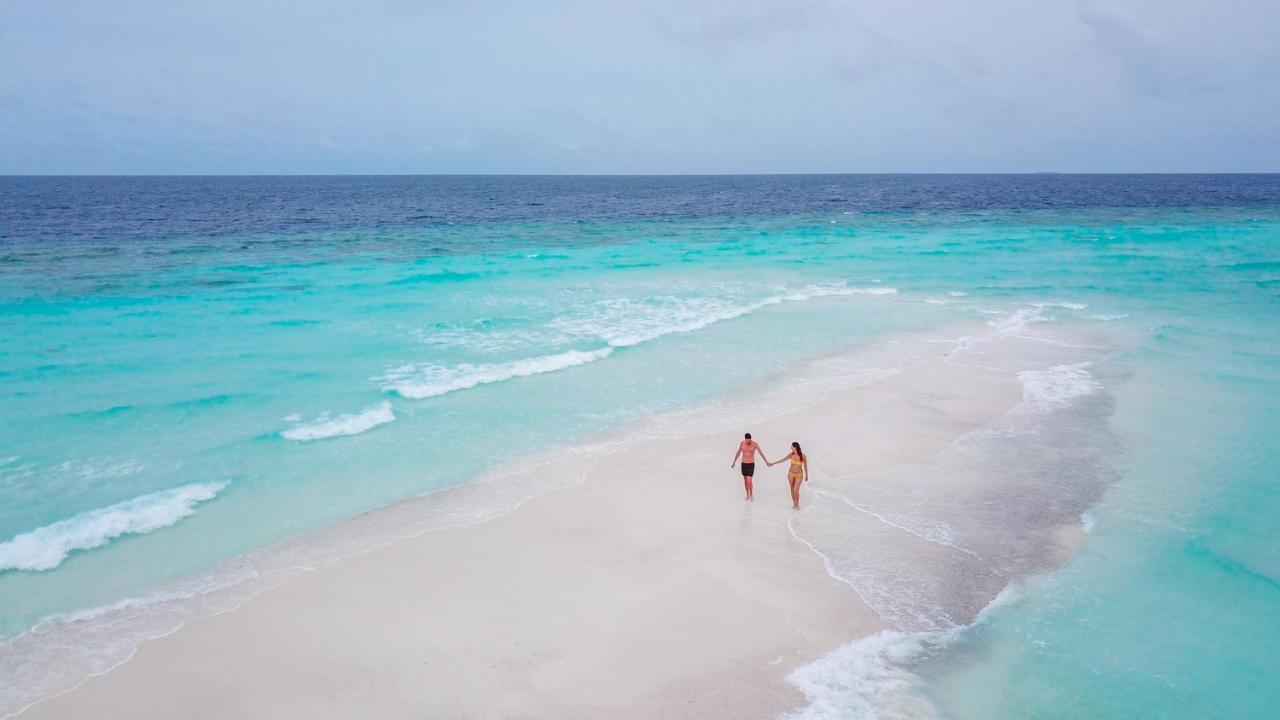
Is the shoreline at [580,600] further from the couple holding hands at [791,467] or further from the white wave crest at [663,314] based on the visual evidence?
the white wave crest at [663,314]

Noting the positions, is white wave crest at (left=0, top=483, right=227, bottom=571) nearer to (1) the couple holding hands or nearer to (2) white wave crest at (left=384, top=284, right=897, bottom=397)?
(2) white wave crest at (left=384, top=284, right=897, bottom=397)

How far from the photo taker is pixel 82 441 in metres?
13.9

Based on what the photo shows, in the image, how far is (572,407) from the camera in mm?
16453

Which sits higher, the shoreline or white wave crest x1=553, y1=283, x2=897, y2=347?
white wave crest x1=553, y1=283, x2=897, y2=347

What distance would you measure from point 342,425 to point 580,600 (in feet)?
26.6

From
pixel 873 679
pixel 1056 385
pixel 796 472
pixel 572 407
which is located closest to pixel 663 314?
pixel 572 407

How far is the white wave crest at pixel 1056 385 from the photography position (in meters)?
16.4

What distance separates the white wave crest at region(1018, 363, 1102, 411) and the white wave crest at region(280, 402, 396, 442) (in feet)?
46.7

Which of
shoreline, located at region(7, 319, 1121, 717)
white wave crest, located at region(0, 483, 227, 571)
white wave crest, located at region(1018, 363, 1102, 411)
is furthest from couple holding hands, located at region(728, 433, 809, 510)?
white wave crest, located at region(0, 483, 227, 571)

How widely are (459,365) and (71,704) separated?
1250 centimetres

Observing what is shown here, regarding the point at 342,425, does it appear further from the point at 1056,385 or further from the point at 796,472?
the point at 1056,385

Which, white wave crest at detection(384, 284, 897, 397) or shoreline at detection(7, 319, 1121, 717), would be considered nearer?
shoreline at detection(7, 319, 1121, 717)

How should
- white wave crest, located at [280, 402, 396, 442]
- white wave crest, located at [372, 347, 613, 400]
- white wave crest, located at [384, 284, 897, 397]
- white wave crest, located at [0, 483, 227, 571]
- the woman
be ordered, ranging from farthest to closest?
white wave crest, located at [384, 284, 897, 397], white wave crest, located at [372, 347, 613, 400], white wave crest, located at [280, 402, 396, 442], the woman, white wave crest, located at [0, 483, 227, 571]

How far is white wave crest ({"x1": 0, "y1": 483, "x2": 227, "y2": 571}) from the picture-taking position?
1005 cm
